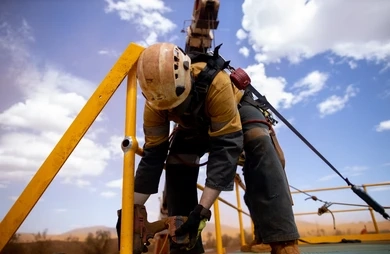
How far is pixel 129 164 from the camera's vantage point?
1.48 m

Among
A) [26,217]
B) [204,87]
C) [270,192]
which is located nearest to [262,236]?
[270,192]

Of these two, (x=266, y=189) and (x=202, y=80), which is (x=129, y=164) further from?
(x=266, y=189)

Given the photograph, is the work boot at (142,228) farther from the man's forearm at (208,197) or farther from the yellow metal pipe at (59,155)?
the yellow metal pipe at (59,155)

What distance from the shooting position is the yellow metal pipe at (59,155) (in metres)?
1.38

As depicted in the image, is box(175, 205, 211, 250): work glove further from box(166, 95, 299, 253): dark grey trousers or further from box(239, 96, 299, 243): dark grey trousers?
box(239, 96, 299, 243): dark grey trousers

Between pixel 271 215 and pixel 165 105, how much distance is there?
1.09 m

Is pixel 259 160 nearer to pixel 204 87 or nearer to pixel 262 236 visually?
pixel 262 236

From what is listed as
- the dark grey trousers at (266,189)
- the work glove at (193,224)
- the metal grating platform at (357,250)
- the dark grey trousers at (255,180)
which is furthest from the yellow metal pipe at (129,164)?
the metal grating platform at (357,250)

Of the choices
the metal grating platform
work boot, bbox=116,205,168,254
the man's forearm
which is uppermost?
the man's forearm

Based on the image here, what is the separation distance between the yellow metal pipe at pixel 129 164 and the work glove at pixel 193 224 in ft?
1.11

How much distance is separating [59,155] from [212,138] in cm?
102

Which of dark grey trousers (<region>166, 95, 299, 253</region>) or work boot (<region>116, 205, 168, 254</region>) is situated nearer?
work boot (<region>116, 205, 168, 254</region>)

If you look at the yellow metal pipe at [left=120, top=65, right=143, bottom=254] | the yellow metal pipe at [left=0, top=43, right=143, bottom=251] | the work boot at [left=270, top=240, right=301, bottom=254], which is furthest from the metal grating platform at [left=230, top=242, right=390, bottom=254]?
the yellow metal pipe at [left=0, top=43, right=143, bottom=251]

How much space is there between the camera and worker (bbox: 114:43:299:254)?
1754 millimetres
